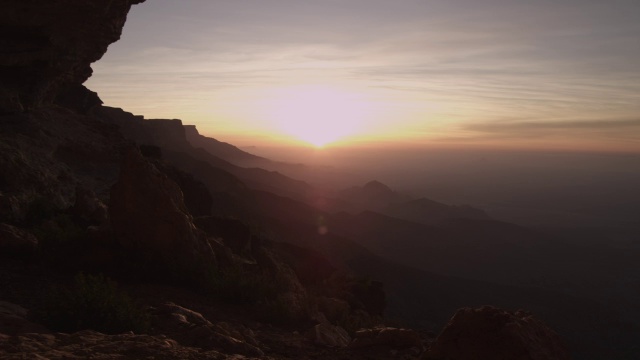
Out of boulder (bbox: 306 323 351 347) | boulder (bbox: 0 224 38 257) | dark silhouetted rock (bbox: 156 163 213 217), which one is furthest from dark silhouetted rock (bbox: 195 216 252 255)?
boulder (bbox: 306 323 351 347)

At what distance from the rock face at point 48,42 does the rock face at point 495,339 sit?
60.5 feet

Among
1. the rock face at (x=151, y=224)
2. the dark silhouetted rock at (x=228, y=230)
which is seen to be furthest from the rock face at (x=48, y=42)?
the rock face at (x=151, y=224)

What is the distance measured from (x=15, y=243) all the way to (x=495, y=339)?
940 centimetres

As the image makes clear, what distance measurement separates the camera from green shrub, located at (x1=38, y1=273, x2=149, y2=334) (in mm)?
6035

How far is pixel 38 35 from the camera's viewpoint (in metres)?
18.3

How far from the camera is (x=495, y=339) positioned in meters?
5.92

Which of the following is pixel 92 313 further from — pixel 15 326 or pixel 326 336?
pixel 326 336

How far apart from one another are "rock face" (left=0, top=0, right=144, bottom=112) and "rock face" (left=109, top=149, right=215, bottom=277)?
406 inches

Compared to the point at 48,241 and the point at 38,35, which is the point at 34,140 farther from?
the point at 48,241

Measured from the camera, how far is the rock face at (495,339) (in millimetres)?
5742

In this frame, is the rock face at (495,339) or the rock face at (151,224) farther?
the rock face at (151,224)

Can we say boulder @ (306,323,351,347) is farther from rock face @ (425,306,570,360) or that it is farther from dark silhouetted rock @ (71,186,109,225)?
dark silhouetted rock @ (71,186,109,225)

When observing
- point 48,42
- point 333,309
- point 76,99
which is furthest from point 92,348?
point 76,99

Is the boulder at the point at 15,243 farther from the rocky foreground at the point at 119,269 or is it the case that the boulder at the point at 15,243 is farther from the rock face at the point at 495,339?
the rock face at the point at 495,339
